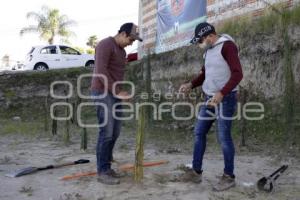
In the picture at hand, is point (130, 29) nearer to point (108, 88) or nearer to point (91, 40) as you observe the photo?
point (108, 88)

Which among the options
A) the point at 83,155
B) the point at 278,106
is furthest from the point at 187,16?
the point at 83,155

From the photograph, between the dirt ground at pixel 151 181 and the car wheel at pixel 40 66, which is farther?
the car wheel at pixel 40 66

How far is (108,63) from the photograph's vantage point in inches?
196

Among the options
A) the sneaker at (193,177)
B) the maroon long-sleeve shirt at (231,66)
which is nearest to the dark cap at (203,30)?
the maroon long-sleeve shirt at (231,66)

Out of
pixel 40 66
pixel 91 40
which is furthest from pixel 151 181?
pixel 91 40

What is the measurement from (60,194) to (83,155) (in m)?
2.36

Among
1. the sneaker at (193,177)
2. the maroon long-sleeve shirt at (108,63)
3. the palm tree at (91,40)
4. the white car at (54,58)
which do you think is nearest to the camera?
the maroon long-sleeve shirt at (108,63)

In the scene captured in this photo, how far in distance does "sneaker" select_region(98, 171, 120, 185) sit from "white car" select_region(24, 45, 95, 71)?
1559cm

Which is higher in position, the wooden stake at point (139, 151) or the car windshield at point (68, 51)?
the car windshield at point (68, 51)

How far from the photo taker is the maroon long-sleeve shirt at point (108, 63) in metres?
4.91

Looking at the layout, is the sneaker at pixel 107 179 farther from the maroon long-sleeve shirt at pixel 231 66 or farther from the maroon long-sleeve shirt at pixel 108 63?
the maroon long-sleeve shirt at pixel 231 66

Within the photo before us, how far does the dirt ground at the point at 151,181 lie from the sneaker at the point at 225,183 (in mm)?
56

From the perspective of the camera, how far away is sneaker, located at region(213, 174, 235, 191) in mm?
4754

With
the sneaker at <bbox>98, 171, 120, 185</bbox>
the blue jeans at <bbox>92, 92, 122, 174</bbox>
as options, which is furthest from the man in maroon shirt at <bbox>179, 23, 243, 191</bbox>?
the sneaker at <bbox>98, 171, 120, 185</bbox>
